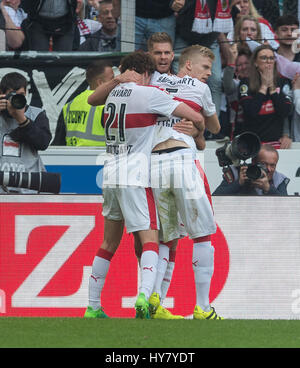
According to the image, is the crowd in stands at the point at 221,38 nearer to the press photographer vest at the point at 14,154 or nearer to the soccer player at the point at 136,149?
the press photographer vest at the point at 14,154

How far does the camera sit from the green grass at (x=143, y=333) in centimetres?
497

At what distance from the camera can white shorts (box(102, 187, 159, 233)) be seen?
6.31 m

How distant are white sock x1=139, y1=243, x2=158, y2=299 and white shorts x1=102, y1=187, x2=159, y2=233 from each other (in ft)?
0.50

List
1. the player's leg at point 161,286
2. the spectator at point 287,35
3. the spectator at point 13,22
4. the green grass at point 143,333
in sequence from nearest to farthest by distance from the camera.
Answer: the green grass at point 143,333 → the player's leg at point 161,286 → the spectator at point 13,22 → the spectator at point 287,35

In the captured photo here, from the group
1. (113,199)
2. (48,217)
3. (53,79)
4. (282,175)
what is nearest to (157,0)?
(53,79)

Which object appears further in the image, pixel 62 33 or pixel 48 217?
pixel 62 33

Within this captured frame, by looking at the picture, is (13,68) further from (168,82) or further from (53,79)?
(168,82)

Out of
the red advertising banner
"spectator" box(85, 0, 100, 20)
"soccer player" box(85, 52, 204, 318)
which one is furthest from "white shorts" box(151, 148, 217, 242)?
"spectator" box(85, 0, 100, 20)

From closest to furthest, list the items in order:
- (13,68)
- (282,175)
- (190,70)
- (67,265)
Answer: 1. (190,70)
2. (67,265)
3. (282,175)
4. (13,68)

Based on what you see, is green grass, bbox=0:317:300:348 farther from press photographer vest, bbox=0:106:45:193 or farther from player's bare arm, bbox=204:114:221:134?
press photographer vest, bbox=0:106:45:193

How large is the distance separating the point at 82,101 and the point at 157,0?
185 centimetres

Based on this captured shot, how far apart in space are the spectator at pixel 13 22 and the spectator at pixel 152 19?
1.29m

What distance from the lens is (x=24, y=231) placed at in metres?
7.86

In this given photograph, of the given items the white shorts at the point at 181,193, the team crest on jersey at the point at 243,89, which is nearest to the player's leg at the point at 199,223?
the white shorts at the point at 181,193
